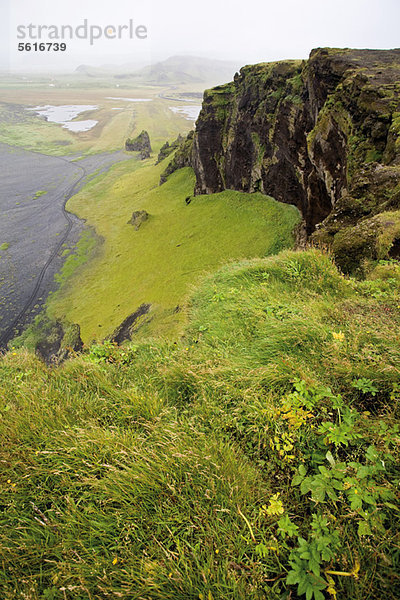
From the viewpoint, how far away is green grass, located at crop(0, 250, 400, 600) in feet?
6.10

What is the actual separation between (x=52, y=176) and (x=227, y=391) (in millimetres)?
77504

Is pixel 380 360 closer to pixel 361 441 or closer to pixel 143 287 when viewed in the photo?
pixel 361 441

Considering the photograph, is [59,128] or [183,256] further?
[59,128]

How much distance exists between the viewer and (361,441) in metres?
2.53

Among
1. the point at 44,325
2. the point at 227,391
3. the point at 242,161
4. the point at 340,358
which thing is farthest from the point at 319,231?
the point at 44,325

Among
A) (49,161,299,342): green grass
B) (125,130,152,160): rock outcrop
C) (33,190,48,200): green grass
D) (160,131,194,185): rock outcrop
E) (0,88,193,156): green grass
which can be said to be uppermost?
(0,88,193,156): green grass

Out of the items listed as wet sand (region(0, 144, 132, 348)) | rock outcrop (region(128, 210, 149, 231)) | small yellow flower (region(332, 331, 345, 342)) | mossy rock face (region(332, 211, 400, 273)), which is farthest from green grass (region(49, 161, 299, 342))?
small yellow flower (region(332, 331, 345, 342))

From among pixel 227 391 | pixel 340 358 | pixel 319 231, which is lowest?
pixel 227 391

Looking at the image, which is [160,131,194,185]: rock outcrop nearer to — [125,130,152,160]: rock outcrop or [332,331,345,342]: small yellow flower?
[125,130,152,160]: rock outcrop

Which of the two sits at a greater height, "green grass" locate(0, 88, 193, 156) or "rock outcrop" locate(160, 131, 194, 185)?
"green grass" locate(0, 88, 193, 156)

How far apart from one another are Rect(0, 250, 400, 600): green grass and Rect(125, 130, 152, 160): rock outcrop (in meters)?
72.7

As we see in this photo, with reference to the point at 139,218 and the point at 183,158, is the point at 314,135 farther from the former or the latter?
the point at 183,158

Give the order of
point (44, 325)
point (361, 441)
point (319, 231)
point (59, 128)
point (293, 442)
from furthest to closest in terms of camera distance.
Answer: point (59, 128)
point (44, 325)
point (319, 231)
point (293, 442)
point (361, 441)

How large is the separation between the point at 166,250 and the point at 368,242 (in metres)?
20.7
